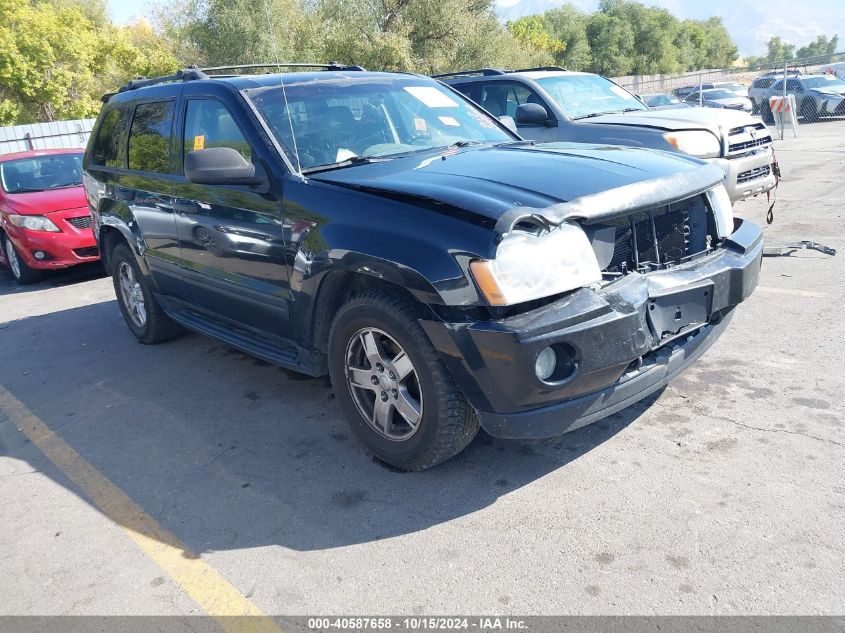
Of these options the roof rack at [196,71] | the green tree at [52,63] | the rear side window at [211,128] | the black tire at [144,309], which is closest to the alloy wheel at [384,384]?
the rear side window at [211,128]

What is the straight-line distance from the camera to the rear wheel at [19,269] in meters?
9.00

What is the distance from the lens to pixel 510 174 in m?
3.52

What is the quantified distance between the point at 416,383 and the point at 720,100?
82.6 feet

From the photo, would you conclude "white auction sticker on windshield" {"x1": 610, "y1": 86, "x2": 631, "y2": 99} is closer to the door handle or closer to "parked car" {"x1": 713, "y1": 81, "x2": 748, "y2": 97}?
the door handle

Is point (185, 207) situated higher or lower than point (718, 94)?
higher

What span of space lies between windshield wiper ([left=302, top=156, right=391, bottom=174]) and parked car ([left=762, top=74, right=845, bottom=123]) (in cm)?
2320

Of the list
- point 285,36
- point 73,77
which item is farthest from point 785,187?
point 73,77

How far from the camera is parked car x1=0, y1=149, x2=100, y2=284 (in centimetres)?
870

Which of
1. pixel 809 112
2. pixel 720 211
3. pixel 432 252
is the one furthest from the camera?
pixel 809 112

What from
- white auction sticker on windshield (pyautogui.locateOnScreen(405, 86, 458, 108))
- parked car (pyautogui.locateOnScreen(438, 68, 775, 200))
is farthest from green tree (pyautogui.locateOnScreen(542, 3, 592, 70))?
white auction sticker on windshield (pyautogui.locateOnScreen(405, 86, 458, 108))

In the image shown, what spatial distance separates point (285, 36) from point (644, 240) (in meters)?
27.6

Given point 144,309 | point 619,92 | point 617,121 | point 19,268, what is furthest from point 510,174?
point 19,268

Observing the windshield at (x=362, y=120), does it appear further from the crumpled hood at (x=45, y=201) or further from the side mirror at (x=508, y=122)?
the crumpled hood at (x=45, y=201)

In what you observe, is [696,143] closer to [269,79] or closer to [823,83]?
[269,79]
